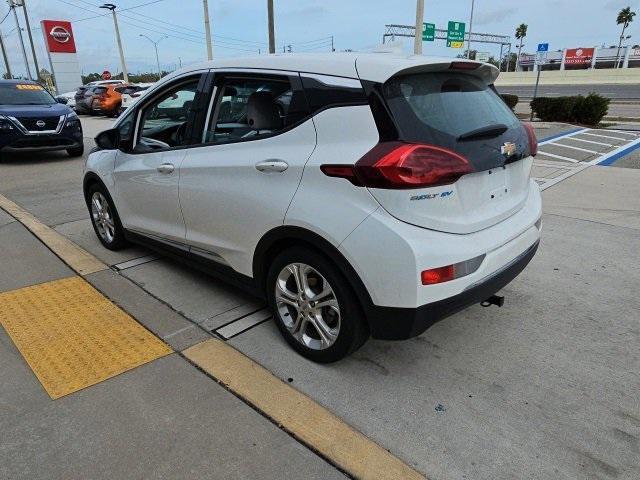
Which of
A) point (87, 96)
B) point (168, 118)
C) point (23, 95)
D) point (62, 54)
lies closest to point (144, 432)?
point (168, 118)

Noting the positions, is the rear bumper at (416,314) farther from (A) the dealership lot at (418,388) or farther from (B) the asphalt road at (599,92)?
(B) the asphalt road at (599,92)

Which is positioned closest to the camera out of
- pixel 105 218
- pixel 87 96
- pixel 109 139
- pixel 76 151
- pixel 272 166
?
pixel 272 166

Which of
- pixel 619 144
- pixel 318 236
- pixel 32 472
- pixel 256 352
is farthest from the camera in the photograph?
pixel 619 144

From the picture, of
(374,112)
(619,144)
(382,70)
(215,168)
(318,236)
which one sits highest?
(382,70)

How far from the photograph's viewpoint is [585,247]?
470 cm

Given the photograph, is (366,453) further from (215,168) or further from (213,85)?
(213,85)

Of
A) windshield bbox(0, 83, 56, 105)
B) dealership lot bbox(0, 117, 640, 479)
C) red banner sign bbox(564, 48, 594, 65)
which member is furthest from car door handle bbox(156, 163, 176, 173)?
red banner sign bbox(564, 48, 594, 65)

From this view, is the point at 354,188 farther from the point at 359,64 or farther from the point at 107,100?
the point at 107,100

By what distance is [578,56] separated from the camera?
72938mm

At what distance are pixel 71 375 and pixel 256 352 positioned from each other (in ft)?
3.50

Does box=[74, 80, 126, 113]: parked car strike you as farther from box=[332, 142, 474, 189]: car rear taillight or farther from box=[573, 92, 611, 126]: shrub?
box=[332, 142, 474, 189]: car rear taillight

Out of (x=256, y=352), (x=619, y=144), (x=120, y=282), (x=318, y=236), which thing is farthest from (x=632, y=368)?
(x=619, y=144)

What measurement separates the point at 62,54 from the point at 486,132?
47645mm

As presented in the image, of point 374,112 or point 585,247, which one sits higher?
point 374,112
